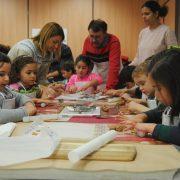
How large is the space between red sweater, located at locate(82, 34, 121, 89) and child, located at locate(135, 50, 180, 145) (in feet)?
6.23

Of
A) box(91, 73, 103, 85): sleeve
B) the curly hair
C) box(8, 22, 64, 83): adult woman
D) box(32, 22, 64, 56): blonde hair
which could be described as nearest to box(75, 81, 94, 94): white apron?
box(91, 73, 103, 85): sleeve

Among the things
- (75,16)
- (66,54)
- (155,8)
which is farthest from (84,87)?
(75,16)

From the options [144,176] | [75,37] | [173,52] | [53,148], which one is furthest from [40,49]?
[75,37]

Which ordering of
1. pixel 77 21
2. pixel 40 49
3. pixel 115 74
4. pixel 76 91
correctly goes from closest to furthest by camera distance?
pixel 40 49, pixel 76 91, pixel 115 74, pixel 77 21

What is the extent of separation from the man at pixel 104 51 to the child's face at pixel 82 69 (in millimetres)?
117

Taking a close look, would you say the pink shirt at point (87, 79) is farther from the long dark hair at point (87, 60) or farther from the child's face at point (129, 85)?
the child's face at point (129, 85)

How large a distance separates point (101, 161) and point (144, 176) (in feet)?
0.49

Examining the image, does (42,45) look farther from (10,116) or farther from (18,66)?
(10,116)

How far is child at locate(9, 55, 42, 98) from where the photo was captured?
7.85 ft

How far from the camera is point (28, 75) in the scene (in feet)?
7.92

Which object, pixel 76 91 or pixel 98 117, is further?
pixel 76 91

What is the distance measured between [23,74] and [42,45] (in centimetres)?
33

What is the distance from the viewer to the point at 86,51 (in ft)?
11.4

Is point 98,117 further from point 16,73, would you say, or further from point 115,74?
point 115,74
